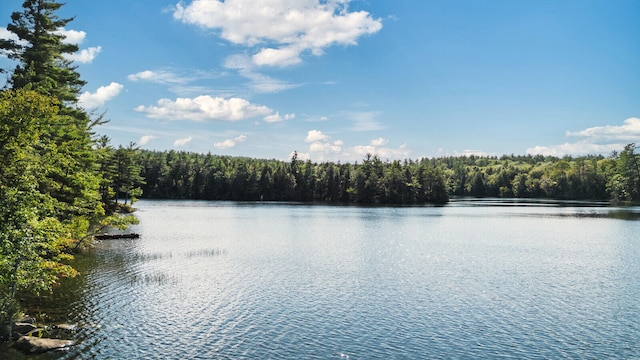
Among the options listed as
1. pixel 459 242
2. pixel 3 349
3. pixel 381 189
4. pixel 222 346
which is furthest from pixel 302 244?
pixel 381 189

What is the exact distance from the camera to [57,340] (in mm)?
21422

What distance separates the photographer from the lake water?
73.8ft

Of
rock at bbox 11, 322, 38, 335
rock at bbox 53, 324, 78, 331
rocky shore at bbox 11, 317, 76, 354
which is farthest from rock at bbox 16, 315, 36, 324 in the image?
rock at bbox 53, 324, 78, 331

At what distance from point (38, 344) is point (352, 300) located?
1834 cm

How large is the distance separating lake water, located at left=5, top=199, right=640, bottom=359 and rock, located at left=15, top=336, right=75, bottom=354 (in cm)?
66

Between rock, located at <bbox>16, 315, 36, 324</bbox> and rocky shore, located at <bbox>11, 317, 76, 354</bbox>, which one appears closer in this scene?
rocky shore, located at <bbox>11, 317, 76, 354</bbox>

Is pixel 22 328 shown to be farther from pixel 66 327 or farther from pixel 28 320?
pixel 66 327

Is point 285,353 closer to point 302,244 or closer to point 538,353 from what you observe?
point 538,353

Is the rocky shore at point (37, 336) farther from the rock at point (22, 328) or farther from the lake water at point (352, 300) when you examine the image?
the lake water at point (352, 300)

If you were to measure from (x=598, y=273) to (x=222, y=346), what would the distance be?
34.8 metres

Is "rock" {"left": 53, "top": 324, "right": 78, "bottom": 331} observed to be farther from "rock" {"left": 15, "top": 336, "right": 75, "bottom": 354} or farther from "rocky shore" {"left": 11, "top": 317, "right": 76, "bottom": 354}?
"rock" {"left": 15, "top": 336, "right": 75, "bottom": 354}

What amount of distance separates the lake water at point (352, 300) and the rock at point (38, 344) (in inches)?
26.1

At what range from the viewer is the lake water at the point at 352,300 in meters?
22.5

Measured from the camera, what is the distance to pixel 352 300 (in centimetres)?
3133
